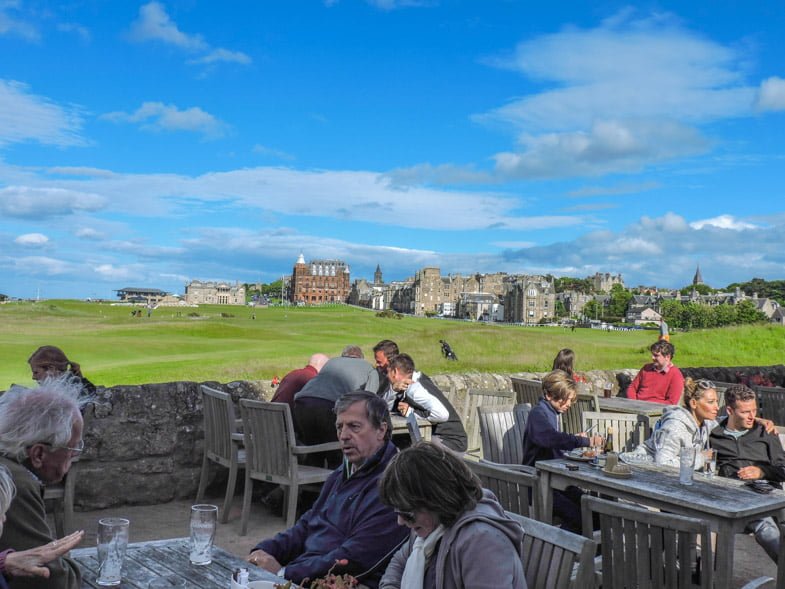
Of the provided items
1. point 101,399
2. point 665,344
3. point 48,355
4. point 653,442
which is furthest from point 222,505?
point 665,344

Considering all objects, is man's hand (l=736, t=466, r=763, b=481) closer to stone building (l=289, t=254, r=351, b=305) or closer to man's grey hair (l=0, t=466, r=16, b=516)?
man's grey hair (l=0, t=466, r=16, b=516)

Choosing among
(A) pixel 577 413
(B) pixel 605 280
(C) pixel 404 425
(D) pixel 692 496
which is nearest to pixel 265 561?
(D) pixel 692 496

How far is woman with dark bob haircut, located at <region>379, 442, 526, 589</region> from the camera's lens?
7.76ft

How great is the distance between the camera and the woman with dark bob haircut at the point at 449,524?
2.37 m

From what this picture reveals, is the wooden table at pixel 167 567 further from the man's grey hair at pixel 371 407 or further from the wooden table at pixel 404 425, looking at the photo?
the wooden table at pixel 404 425

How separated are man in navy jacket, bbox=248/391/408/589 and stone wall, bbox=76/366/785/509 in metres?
A: 3.78

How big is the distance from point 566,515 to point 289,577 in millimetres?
2338

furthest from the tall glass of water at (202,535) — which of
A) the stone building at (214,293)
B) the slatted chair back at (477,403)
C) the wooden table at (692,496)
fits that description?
the stone building at (214,293)

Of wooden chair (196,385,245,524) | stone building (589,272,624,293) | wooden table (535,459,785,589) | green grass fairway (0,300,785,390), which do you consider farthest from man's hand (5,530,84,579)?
stone building (589,272,624,293)

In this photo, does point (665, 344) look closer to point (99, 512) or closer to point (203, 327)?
point (99, 512)

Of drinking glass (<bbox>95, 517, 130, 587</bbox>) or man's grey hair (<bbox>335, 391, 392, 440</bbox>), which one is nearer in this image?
drinking glass (<bbox>95, 517, 130, 587</bbox>)

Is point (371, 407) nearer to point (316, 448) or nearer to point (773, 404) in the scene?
point (316, 448)

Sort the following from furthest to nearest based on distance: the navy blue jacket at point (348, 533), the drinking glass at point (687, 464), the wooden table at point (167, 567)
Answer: the drinking glass at point (687, 464) → the navy blue jacket at point (348, 533) → the wooden table at point (167, 567)

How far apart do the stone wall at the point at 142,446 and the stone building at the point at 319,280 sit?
12233 centimetres
